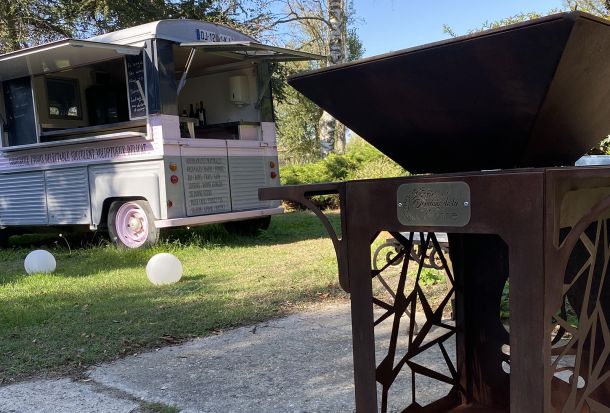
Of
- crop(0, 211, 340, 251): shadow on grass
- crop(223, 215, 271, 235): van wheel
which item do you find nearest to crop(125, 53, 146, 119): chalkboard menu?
crop(0, 211, 340, 251): shadow on grass

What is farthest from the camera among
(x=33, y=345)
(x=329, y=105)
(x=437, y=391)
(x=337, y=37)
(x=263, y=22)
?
(x=263, y=22)

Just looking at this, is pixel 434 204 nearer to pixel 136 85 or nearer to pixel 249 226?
pixel 136 85

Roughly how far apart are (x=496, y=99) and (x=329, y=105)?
0.62m

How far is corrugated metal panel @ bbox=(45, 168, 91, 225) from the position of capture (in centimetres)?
831

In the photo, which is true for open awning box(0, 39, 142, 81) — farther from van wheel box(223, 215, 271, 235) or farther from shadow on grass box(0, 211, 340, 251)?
van wheel box(223, 215, 271, 235)

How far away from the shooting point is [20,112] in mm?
8898

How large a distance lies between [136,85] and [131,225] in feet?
6.31

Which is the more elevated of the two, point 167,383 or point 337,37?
point 337,37

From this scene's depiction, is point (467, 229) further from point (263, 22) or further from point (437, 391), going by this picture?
point (263, 22)

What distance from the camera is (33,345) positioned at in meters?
3.85

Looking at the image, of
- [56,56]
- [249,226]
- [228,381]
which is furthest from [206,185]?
[228,381]

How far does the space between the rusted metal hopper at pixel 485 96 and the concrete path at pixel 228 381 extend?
135 cm

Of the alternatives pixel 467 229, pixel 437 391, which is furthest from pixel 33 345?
pixel 467 229

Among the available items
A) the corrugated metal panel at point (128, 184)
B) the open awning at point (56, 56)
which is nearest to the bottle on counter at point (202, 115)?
the open awning at point (56, 56)
